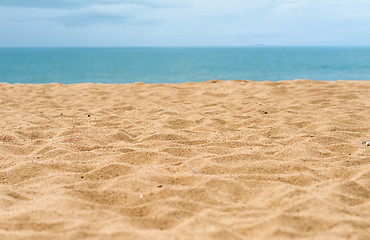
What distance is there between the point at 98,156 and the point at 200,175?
1.00 m

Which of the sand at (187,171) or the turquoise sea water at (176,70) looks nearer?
the sand at (187,171)

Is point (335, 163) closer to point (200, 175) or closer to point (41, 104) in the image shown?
point (200, 175)

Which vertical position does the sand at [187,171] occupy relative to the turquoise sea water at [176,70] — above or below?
below

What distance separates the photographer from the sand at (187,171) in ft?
5.62

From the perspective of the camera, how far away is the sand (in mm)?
1712

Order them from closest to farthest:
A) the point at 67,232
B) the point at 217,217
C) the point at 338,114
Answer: the point at 67,232 → the point at 217,217 → the point at 338,114

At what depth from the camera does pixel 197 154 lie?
2779 mm

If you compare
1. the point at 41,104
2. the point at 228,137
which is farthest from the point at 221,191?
the point at 41,104

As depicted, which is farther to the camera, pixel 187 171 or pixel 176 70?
pixel 176 70

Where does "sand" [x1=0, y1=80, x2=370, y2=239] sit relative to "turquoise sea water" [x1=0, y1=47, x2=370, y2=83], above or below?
below

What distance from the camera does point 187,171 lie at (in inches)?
94.7

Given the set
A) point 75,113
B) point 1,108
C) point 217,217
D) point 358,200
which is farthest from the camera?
point 1,108

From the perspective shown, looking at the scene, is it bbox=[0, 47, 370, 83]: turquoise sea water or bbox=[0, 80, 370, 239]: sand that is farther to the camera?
bbox=[0, 47, 370, 83]: turquoise sea water

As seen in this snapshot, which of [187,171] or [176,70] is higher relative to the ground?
[176,70]
